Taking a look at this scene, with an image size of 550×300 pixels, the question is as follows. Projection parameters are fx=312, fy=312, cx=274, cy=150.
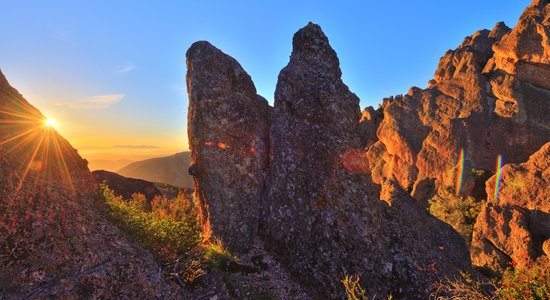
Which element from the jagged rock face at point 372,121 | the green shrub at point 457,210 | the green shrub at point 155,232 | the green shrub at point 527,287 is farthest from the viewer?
the jagged rock face at point 372,121

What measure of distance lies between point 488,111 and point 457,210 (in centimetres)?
2139

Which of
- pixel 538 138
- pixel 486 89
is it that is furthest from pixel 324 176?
pixel 486 89

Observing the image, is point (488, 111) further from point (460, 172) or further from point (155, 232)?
point (155, 232)

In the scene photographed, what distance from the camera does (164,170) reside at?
17125 centimetres

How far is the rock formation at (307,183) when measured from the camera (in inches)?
409

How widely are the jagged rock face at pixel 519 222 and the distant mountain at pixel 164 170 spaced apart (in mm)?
133186

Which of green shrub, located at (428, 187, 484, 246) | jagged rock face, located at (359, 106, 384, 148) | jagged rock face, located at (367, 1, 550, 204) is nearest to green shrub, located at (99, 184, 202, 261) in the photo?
green shrub, located at (428, 187, 484, 246)

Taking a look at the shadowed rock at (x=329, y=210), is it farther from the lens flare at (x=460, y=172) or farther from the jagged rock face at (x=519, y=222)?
the lens flare at (x=460, y=172)

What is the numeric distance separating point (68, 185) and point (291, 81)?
9.01 meters

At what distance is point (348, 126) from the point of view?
39.3 feet

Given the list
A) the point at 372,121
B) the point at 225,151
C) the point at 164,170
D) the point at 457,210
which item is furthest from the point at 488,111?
the point at 164,170

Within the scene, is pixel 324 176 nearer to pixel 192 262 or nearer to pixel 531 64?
pixel 192 262

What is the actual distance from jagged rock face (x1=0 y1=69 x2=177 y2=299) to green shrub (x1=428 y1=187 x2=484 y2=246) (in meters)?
36.6

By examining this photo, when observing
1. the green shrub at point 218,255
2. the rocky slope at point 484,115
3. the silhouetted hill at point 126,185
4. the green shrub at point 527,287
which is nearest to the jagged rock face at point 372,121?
the rocky slope at point 484,115
